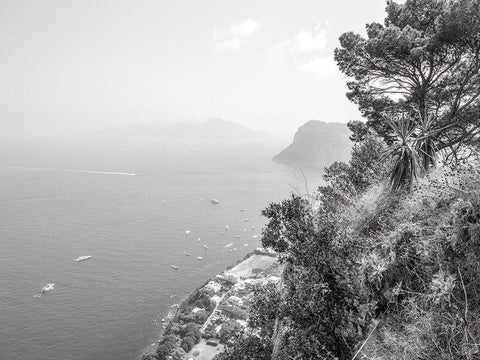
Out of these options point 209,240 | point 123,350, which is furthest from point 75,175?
point 123,350

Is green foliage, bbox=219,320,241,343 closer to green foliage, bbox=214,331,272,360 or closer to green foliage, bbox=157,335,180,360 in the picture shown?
green foliage, bbox=157,335,180,360

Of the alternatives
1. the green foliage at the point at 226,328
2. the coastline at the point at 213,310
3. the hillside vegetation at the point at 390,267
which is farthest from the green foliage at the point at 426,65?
the green foliage at the point at 226,328

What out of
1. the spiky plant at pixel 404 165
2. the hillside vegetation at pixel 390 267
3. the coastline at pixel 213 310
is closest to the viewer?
the hillside vegetation at pixel 390 267

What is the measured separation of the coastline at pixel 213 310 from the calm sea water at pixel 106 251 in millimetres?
2137

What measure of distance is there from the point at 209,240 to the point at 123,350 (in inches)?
1375

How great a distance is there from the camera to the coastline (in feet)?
125

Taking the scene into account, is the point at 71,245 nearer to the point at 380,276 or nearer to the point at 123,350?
the point at 123,350

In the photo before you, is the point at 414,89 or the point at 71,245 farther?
the point at 71,245

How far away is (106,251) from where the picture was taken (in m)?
64.4

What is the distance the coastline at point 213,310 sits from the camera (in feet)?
125

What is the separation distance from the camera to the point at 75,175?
141750 mm

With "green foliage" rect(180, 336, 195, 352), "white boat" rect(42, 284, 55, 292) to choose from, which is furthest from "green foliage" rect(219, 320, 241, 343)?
"white boat" rect(42, 284, 55, 292)

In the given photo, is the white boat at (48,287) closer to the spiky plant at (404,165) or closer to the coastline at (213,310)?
the coastline at (213,310)

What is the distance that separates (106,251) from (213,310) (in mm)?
30201
